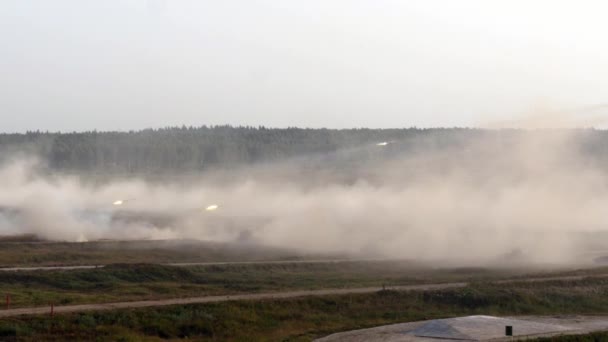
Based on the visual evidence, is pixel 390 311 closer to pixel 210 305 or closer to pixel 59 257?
pixel 210 305

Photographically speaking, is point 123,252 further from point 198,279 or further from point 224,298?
point 224,298

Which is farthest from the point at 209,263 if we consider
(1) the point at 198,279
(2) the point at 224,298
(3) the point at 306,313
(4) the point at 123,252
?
(3) the point at 306,313

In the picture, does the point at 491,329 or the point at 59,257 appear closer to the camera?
the point at 491,329

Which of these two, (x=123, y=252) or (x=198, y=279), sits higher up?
(x=123, y=252)

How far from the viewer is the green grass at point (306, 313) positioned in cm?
4722

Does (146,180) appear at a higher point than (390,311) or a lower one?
higher

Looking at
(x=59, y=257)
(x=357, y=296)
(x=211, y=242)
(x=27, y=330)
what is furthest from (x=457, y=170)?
(x=27, y=330)

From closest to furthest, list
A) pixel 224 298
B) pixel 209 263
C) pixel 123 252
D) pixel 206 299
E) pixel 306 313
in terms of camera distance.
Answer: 1. pixel 306 313
2. pixel 206 299
3. pixel 224 298
4. pixel 209 263
5. pixel 123 252

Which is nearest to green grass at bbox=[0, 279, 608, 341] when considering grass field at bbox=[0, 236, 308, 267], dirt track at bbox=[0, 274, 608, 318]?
dirt track at bbox=[0, 274, 608, 318]

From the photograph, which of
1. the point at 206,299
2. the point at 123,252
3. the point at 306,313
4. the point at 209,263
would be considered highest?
the point at 123,252

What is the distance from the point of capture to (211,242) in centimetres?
10812

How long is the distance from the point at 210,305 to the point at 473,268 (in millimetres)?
38950

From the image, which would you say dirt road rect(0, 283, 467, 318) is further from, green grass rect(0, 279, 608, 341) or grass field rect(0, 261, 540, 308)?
grass field rect(0, 261, 540, 308)

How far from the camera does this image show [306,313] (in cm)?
5641
